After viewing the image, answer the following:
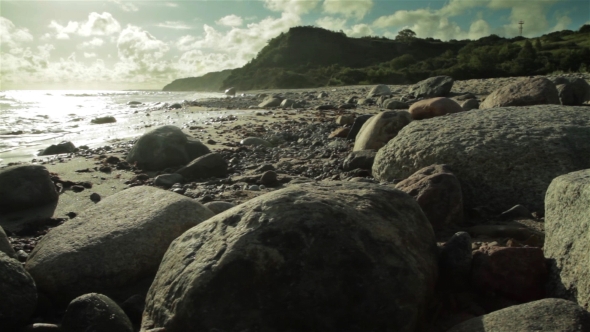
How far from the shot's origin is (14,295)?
2.68m

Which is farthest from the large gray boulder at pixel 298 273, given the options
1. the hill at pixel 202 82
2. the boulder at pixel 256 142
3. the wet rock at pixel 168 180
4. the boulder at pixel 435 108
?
the hill at pixel 202 82

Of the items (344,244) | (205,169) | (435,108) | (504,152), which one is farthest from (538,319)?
(435,108)

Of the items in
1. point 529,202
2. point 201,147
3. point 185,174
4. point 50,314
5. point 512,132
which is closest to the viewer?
point 50,314

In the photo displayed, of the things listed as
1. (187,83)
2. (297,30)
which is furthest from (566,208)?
(187,83)

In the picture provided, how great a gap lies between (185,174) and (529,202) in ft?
14.2

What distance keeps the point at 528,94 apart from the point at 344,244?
7229mm

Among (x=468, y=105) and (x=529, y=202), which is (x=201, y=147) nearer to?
(x=529, y=202)

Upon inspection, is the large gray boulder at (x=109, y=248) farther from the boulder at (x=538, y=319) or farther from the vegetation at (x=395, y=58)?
the vegetation at (x=395, y=58)

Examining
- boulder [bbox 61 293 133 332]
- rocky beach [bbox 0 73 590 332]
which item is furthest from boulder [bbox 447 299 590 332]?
boulder [bbox 61 293 133 332]

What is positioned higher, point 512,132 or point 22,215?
point 512,132

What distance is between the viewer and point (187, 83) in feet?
349

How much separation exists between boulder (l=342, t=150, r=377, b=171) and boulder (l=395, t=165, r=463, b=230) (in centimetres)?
232

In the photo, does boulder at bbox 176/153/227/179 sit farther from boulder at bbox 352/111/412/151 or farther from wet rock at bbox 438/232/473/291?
wet rock at bbox 438/232/473/291

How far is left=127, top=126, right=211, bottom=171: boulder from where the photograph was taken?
7.28 meters
